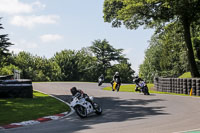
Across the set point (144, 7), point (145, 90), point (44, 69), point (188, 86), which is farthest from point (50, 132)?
point (44, 69)

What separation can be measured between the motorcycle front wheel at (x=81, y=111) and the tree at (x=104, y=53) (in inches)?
2865

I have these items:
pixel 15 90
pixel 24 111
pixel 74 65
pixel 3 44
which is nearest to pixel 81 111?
pixel 24 111

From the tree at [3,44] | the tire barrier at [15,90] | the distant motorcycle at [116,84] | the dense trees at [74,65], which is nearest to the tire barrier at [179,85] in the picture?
the distant motorcycle at [116,84]

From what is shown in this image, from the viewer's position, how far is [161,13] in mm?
28219

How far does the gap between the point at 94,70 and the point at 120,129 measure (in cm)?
7477

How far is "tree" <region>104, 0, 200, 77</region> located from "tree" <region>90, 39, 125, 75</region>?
5205cm

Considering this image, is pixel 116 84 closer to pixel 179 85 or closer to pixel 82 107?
pixel 179 85

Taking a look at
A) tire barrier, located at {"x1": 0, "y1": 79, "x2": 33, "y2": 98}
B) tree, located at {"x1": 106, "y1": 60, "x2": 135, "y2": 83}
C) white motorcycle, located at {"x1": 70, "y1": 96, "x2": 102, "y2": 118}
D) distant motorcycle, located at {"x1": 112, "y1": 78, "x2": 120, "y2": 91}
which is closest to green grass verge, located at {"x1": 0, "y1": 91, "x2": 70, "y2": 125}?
white motorcycle, located at {"x1": 70, "y1": 96, "x2": 102, "y2": 118}

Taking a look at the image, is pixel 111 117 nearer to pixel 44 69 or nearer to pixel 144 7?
pixel 144 7

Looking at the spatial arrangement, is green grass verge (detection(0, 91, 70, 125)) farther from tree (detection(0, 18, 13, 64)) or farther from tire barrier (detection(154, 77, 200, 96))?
tire barrier (detection(154, 77, 200, 96))

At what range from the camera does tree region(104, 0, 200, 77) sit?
83.4 feet

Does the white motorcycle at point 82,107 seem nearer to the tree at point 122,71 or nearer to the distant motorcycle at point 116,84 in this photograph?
the distant motorcycle at point 116,84

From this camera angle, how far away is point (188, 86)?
21.6 m

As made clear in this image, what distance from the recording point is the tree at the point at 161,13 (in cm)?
2541
